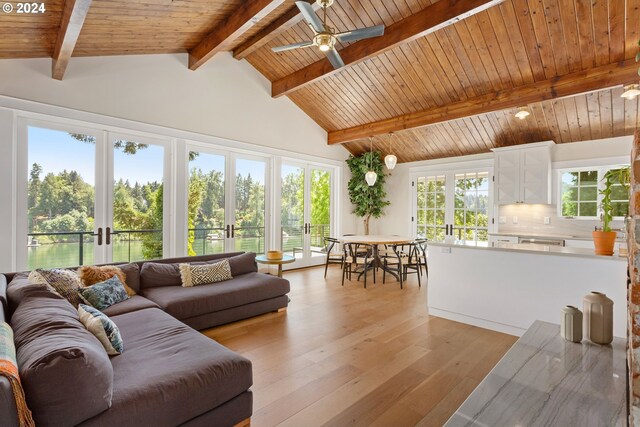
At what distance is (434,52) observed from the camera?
441 centimetres

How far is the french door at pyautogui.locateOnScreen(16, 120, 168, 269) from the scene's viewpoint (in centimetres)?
377

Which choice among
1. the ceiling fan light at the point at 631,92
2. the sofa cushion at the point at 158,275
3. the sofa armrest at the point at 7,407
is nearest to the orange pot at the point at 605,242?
the ceiling fan light at the point at 631,92

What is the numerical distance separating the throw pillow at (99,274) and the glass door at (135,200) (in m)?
1.30

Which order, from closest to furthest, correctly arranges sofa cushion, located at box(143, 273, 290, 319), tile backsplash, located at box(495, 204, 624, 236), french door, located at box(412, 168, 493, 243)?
1. sofa cushion, located at box(143, 273, 290, 319)
2. tile backsplash, located at box(495, 204, 624, 236)
3. french door, located at box(412, 168, 493, 243)

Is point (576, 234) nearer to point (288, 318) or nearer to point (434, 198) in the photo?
point (434, 198)

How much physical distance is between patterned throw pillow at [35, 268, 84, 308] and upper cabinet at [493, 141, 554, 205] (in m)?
6.40

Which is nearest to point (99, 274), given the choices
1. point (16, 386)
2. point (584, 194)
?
point (16, 386)

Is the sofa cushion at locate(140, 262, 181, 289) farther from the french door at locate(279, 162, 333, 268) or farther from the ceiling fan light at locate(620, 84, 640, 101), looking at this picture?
the ceiling fan light at locate(620, 84, 640, 101)

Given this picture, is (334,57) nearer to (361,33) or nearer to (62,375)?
(361,33)

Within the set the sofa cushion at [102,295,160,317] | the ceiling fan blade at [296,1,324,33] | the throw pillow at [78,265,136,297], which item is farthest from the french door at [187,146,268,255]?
the ceiling fan blade at [296,1,324,33]

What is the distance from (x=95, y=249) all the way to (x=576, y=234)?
24.7ft

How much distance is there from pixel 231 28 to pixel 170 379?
150 inches

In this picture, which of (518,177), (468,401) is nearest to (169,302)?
(468,401)

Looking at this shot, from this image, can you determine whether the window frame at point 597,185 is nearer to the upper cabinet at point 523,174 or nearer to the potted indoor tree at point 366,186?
the upper cabinet at point 523,174
